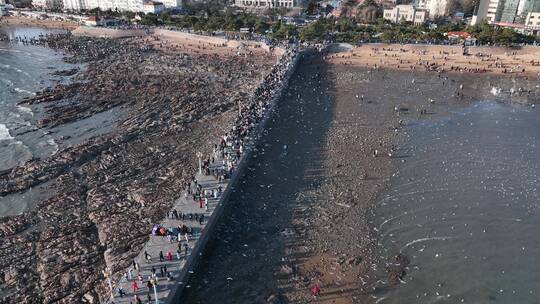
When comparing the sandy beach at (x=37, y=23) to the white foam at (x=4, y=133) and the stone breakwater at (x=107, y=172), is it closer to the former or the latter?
the stone breakwater at (x=107, y=172)

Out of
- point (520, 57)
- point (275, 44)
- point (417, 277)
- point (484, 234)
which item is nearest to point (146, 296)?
point (417, 277)

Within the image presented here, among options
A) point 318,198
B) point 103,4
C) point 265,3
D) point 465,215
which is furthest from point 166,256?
point 103,4

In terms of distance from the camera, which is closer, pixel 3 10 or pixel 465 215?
pixel 465 215

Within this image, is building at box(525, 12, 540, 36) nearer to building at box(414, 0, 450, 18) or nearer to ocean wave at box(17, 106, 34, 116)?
building at box(414, 0, 450, 18)

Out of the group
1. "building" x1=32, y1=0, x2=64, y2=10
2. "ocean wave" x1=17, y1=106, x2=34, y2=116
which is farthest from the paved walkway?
"building" x1=32, y1=0, x2=64, y2=10

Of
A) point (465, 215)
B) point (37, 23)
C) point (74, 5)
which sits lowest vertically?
point (465, 215)

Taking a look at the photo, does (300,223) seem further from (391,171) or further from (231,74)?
(231,74)

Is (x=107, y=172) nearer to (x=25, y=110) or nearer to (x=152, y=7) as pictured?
(x=25, y=110)
